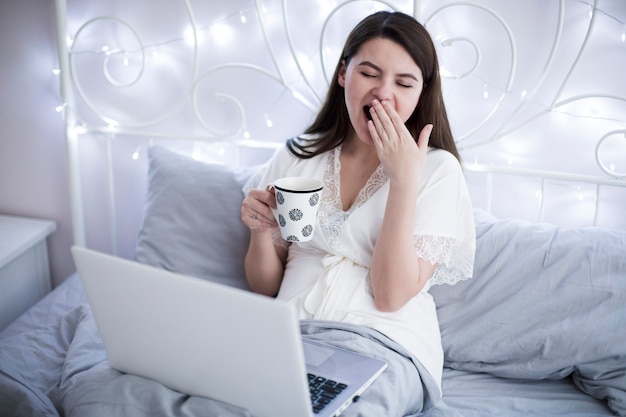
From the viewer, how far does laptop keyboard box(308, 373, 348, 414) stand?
0.97 metres

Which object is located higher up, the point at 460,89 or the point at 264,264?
the point at 460,89

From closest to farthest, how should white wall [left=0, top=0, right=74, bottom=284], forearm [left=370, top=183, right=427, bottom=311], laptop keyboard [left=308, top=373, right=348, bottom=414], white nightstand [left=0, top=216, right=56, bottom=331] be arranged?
laptop keyboard [left=308, top=373, right=348, bottom=414] < forearm [left=370, top=183, right=427, bottom=311] < white nightstand [left=0, top=216, right=56, bottom=331] < white wall [left=0, top=0, right=74, bottom=284]

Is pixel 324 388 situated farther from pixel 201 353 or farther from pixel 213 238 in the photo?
pixel 213 238

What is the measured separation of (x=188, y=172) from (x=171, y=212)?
0.12 m

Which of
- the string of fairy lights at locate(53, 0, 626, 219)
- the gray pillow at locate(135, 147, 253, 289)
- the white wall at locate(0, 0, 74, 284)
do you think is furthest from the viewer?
the white wall at locate(0, 0, 74, 284)

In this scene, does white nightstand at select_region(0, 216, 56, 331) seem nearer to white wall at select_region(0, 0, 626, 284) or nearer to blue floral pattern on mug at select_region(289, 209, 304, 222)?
white wall at select_region(0, 0, 626, 284)

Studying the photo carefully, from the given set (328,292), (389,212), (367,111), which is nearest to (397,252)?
(389,212)

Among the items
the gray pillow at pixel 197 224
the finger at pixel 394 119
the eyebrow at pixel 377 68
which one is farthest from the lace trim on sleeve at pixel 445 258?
the gray pillow at pixel 197 224

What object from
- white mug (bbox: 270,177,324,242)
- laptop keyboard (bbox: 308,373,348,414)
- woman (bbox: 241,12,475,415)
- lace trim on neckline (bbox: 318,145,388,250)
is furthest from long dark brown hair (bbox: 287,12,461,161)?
laptop keyboard (bbox: 308,373,348,414)

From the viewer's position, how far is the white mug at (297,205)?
3.33 feet

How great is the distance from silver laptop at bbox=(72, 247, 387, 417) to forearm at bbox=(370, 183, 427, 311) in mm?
210

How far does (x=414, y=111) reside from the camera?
137 centimetres

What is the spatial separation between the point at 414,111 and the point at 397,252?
369 mm

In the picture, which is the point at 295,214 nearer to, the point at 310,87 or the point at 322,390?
the point at 322,390
